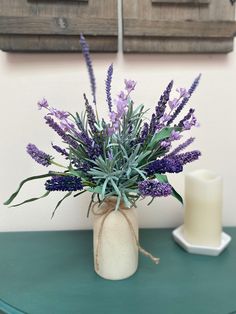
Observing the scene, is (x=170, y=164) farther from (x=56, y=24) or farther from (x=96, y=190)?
(x=56, y=24)

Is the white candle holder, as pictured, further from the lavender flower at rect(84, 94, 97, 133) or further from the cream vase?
the lavender flower at rect(84, 94, 97, 133)

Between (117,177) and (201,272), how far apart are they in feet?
1.00

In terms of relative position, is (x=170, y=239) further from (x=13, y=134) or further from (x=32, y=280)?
(x=13, y=134)

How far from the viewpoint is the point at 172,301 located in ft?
1.78

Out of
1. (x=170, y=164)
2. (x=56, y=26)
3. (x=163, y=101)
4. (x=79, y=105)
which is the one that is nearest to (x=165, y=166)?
(x=170, y=164)

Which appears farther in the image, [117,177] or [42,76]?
[42,76]

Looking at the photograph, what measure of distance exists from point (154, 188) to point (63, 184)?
0.55ft

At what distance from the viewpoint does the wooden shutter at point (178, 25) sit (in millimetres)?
743

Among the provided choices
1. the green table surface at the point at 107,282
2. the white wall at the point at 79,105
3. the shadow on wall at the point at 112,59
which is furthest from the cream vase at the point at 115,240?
the shadow on wall at the point at 112,59

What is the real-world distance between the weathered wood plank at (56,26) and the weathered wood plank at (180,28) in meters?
0.05

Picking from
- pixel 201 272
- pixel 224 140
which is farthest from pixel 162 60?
pixel 201 272

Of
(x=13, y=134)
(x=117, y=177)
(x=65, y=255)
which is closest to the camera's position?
(x=117, y=177)

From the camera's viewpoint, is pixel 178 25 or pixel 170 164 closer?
pixel 170 164

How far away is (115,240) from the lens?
0.57 metres
